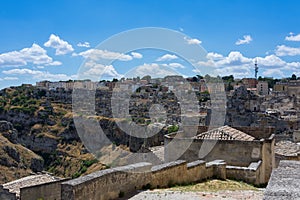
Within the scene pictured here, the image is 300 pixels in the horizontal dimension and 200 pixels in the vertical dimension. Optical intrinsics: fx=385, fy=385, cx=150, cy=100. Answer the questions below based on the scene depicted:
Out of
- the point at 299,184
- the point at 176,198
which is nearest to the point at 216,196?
the point at 176,198

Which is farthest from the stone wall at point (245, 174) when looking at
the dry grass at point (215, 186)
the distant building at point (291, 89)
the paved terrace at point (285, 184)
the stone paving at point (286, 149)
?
the distant building at point (291, 89)

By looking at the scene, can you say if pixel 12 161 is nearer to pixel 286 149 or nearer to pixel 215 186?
A: pixel 286 149

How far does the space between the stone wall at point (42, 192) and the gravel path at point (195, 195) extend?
1068cm

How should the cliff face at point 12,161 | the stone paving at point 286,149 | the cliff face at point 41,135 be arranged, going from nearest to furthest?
the stone paving at point 286,149, the cliff face at point 12,161, the cliff face at point 41,135

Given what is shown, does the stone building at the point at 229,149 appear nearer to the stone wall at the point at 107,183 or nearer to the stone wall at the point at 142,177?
the stone wall at the point at 142,177

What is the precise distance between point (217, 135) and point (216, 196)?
Result: 486cm

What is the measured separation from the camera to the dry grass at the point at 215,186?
26.9 ft

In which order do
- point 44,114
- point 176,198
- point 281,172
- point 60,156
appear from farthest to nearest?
point 44,114
point 60,156
point 176,198
point 281,172

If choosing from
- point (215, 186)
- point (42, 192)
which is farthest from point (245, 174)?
point (42, 192)

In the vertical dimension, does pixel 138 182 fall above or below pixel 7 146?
above

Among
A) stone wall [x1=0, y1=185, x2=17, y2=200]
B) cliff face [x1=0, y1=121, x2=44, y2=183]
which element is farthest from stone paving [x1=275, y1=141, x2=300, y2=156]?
cliff face [x1=0, y1=121, x2=44, y2=183]

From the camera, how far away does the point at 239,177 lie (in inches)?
387

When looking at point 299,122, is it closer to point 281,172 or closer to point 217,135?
point 217,135

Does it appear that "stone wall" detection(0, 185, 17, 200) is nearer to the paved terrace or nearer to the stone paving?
the stone paving
